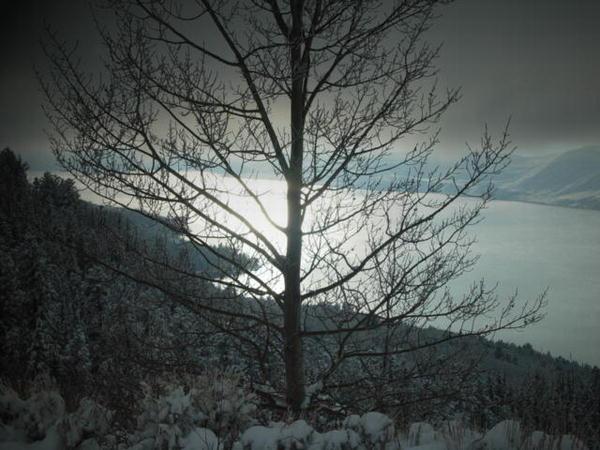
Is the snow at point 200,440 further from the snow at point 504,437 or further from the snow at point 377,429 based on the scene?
the snow at point 504,437

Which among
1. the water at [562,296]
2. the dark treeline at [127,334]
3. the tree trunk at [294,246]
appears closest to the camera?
the tree trunk at [294,246]

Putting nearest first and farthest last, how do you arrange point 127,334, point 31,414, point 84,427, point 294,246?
point 84,427, point 31,414, point 294,246, point 127,334

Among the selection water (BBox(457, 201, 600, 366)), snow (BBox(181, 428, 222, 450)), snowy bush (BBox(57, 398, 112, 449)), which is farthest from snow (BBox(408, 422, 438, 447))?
water (BBox(457, 201, 600, 366))

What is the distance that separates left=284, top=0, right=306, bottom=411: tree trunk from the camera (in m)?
3.67

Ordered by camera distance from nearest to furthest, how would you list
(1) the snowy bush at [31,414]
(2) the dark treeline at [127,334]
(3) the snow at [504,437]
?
(3) the snow at [504,437], (1) the snowy bush at [31,414], (2) the dark treeline at [127,334]

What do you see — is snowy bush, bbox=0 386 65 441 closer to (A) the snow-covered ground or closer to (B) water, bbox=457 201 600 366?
(A) the snow-covered ground

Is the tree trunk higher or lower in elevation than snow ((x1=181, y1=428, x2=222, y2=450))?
higher

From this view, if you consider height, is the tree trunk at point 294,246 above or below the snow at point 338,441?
above

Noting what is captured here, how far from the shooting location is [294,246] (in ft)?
12.7

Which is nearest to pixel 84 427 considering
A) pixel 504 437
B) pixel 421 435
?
pixel 421 435

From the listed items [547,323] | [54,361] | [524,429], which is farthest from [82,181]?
[547,323]

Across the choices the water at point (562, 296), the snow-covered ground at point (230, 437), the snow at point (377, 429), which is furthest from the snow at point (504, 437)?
the water at point (562, 296)

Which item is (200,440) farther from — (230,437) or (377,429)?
(377,429)

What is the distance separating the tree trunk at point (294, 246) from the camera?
12.1ft
